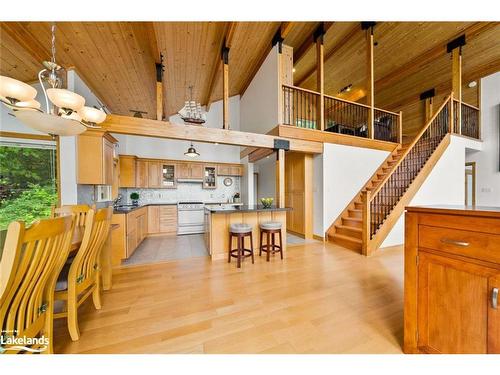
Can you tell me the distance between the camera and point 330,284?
2.42 meters

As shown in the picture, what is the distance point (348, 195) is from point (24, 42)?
20.0ft

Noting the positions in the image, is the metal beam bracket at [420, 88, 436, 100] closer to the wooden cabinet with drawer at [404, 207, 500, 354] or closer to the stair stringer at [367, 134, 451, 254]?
the stair stringer at [367, 134, 451, 254]

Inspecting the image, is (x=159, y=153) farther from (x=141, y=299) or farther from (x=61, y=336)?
(x=61, y=336)

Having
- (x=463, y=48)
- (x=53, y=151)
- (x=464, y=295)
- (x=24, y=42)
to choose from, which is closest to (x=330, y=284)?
(x=464, y=295)

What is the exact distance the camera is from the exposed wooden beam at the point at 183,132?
3.16 meters

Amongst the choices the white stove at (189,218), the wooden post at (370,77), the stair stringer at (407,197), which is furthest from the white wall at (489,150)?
the white stove at (189,218)

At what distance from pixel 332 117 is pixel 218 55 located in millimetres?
4919

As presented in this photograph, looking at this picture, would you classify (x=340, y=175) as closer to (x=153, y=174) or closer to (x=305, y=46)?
(x=305, y=46)

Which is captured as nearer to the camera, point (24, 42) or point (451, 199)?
point (24, 42)

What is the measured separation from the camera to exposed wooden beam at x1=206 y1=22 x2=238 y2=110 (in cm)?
348

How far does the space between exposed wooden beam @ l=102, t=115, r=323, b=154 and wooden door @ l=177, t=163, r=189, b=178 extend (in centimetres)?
244

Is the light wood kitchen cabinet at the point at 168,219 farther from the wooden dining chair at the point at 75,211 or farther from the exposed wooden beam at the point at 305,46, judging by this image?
the exposed wooden beam at the point at 305,46

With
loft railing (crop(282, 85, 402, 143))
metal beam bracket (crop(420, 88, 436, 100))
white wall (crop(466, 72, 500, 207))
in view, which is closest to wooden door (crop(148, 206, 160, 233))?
loft railing (crop(282, 85, 402, 143))

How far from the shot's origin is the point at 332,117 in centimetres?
744
